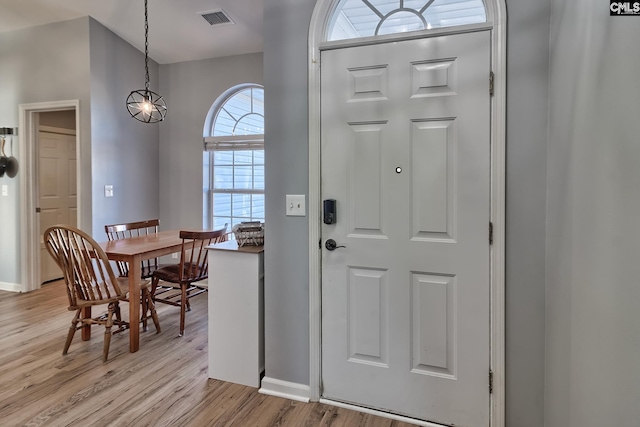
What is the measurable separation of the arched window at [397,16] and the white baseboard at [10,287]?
454 centimetres

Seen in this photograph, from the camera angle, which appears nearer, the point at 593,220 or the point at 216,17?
the point at 593,220

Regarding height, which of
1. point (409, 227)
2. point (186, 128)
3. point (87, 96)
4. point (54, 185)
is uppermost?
point (87, 96)

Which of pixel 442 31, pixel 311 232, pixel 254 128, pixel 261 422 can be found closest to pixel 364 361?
pixel 261 422

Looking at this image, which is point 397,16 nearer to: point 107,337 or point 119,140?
point 107,337

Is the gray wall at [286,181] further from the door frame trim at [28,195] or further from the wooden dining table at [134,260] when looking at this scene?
the door frame trim at [28,195]

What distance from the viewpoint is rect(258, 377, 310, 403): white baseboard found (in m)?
2.20

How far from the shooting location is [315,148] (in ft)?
6.91

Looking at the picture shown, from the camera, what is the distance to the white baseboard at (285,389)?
2.20m

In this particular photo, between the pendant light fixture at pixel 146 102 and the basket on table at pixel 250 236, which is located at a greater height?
the pendant light fixture at pixel 146 102

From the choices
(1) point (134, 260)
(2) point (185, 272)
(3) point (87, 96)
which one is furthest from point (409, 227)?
(3) point (87, 96)

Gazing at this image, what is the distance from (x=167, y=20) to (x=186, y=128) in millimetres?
1300

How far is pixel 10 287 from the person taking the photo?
443 centimetres

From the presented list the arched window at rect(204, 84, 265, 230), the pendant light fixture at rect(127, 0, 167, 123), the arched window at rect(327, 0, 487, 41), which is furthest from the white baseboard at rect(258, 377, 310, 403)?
the arched window at rect(204, 84, 265, 230)

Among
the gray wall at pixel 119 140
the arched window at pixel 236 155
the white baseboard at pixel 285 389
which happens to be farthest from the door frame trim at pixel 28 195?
the white baseboard at pixel 285 389
